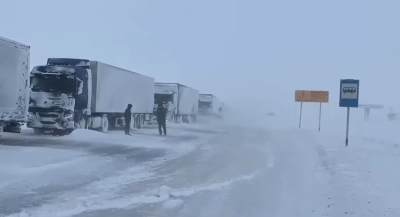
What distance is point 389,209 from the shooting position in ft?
26.1

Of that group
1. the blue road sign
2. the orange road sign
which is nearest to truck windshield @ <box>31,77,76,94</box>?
the blue road sign

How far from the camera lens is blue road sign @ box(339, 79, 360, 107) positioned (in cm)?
1894

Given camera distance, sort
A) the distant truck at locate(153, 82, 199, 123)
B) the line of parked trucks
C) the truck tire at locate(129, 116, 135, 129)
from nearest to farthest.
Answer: the line of parked trucks, the truck tire at locate(129, 116, 135, 129), the distant truck at locate(153, 82, 199, 123)

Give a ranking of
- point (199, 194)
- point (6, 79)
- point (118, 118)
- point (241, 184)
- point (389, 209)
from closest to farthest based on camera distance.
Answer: point (389, 209) < point (199, 194) < point (241, 184) < point (6, 79) < point (118, 118)

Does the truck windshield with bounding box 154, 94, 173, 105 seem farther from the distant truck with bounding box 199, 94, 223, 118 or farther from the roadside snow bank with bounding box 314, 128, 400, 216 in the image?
the roadside snow bank with bounding box 314, 128, 400, 216

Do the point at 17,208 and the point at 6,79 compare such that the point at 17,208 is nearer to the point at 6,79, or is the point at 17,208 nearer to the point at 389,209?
the point at 389,209

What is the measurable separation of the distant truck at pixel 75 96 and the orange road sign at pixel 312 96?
22.2 meters

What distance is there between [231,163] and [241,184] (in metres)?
3.83

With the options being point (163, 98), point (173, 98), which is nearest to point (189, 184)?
point (173, 98)

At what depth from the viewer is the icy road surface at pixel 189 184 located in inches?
309

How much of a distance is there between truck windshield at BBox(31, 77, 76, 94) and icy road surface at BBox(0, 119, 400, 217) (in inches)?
181

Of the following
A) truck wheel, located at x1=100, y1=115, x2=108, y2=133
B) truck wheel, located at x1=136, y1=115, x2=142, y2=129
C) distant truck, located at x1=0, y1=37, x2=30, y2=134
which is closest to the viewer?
distant truck, located at x1=0, y1=37, x2=30, y2=134

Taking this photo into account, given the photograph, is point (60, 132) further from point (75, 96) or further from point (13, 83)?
point (13, 83)

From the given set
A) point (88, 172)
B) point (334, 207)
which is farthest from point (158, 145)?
point (334, 207)
